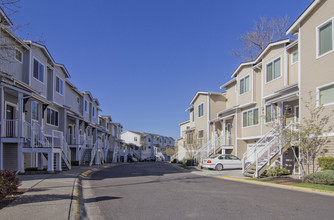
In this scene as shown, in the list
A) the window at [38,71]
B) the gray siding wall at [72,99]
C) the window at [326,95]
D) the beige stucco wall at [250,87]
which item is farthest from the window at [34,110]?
the window at [326,95]

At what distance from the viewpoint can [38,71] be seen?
21.2m

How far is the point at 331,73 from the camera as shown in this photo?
1421 cm

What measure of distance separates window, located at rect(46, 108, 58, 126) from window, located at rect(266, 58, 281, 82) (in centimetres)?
1734

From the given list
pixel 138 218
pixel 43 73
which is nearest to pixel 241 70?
pixel 43 73

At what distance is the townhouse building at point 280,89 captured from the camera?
587 inches

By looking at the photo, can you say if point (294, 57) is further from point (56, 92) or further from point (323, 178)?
point (56, 92)

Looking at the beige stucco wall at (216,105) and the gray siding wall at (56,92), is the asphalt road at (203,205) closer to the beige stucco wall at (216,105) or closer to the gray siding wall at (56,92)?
the gray siding wall at (56,92)

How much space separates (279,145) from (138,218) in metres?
12.4

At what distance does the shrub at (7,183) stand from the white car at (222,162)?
644 inches

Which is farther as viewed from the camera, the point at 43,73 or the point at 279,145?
the point at 43,73

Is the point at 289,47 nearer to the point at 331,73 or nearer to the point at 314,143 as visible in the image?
the point at 331,73

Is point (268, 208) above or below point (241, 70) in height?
below

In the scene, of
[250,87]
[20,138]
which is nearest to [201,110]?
[250,87]

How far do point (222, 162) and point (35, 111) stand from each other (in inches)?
578
